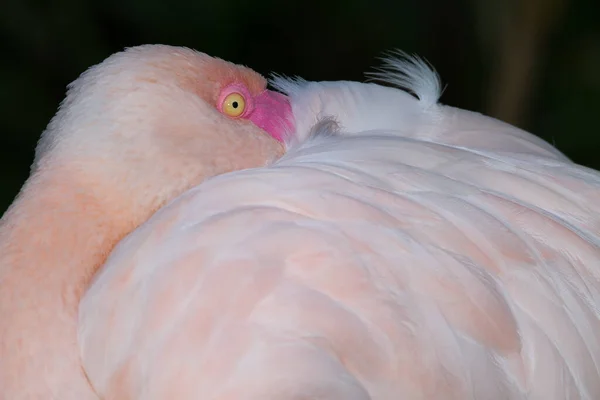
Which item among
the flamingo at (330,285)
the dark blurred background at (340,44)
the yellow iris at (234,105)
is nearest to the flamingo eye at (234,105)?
the yellow iris at (234,105)

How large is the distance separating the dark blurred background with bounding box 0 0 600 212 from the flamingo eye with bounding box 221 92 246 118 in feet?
9.13

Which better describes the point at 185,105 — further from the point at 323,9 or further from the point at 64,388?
the point at 323,9

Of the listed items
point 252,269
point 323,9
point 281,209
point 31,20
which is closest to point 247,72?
point 281,209

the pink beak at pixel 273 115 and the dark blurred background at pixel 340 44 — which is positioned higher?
the pink beak at pixel 273 115

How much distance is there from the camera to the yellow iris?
6.18ft

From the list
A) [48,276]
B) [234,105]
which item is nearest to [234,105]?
[234,105]

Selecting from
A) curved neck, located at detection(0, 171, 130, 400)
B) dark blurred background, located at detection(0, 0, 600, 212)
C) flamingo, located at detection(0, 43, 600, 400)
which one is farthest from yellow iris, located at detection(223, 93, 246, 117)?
dark blurred background, located at detection(0, 0, 600, 212)

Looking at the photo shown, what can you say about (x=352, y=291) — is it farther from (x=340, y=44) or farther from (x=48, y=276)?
(x=340, y=44)

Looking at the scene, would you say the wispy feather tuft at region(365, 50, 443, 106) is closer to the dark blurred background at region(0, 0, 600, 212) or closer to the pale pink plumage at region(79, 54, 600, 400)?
the pale pink plumage at region(79, 54, 600, 400)

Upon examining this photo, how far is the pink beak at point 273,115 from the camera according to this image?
192cm

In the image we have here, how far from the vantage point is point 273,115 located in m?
1.93

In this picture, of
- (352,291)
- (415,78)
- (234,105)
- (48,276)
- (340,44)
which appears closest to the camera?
(352,291)

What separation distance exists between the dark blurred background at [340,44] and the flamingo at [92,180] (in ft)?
9.58

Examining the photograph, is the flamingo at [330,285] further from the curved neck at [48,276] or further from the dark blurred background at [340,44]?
the dark blurred background at [340,44]
